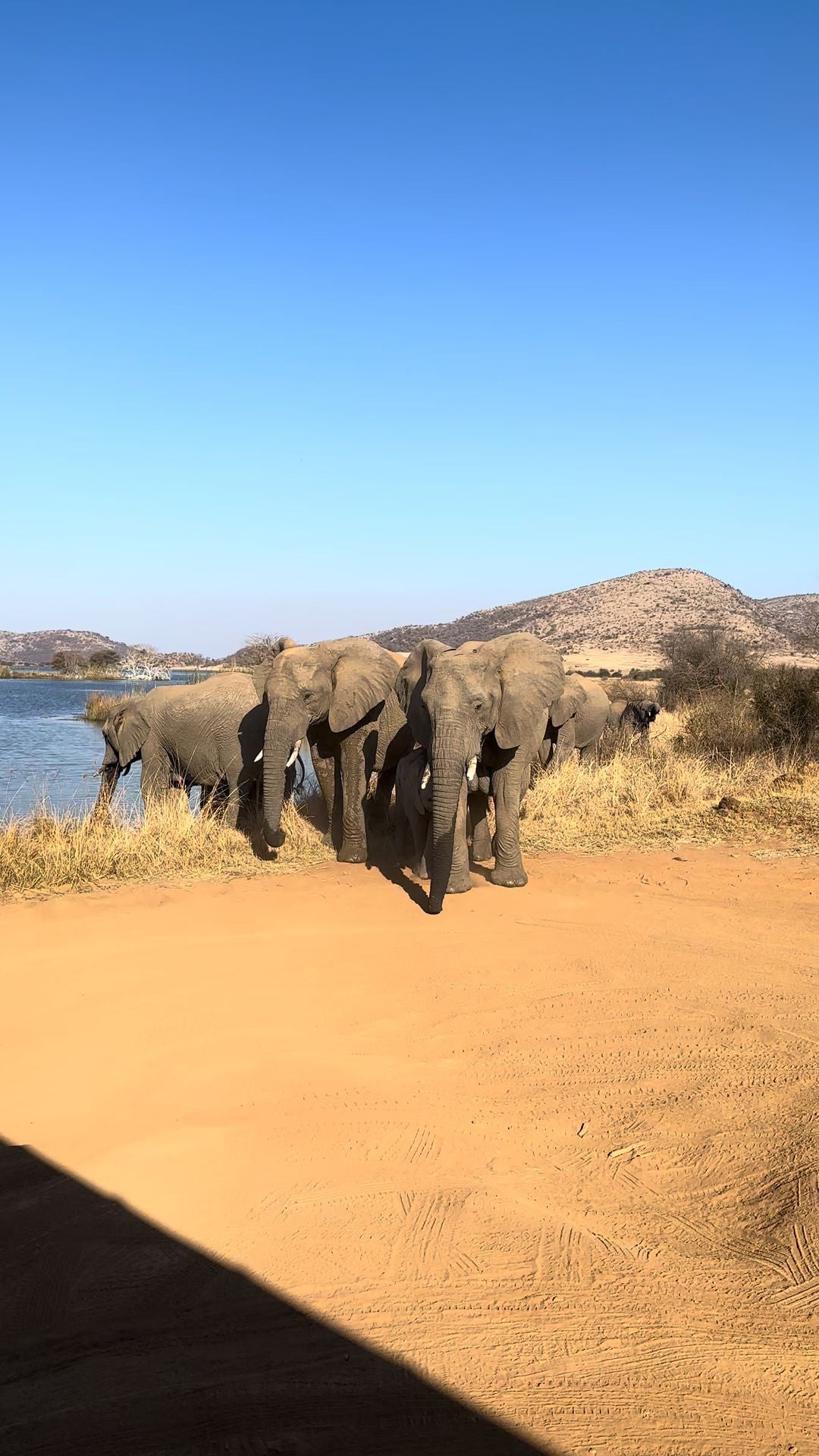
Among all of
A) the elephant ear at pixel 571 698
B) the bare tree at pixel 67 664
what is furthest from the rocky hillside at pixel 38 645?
the elephant ear at pixel 571 698

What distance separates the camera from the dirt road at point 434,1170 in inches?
117

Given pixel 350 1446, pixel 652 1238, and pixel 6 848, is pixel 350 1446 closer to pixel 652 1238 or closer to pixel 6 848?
pixel 652 1238

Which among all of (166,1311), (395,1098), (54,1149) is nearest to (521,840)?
(395,1098)

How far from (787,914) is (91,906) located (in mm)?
5568

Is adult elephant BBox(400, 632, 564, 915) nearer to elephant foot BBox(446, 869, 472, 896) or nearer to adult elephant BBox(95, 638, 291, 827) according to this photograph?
elephant foot BBox(446, 869, 472, 896)

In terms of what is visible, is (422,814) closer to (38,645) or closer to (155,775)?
(155,775)

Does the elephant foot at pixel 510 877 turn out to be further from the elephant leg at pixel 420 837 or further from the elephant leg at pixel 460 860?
the elephant leg at pixel 420 837

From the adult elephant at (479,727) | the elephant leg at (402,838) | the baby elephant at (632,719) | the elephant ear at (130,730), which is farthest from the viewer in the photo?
the baby elephant at (632,719)

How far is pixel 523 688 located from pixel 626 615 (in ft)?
243

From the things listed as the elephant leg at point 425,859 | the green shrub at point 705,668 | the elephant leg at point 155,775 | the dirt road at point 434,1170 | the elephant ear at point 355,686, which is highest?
the elephant ear at point 355,686

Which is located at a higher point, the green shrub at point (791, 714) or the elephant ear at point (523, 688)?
the elephant ear at point (523, 688)

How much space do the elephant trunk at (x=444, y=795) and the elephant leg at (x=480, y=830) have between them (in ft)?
5.84

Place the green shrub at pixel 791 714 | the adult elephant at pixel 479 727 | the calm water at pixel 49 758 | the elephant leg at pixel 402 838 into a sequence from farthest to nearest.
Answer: the calm water at pixel 49 758 → the green shrub at pixel 791 714 → the elephant leg at pixel 402 838 → the adult elephant at pixel 479 727

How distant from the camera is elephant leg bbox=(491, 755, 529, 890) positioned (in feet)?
29.3
